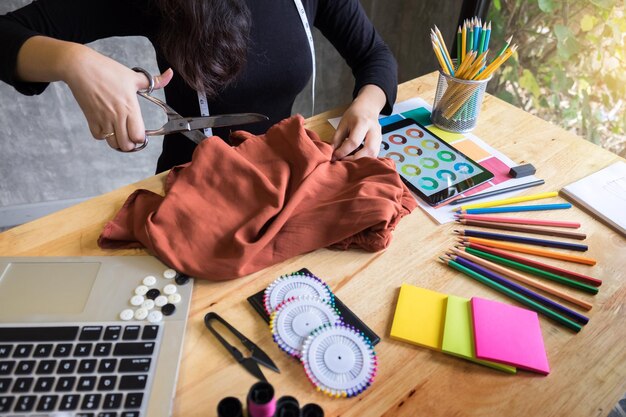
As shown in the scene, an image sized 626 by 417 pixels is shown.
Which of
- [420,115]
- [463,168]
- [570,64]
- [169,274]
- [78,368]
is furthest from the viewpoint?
[570,64]

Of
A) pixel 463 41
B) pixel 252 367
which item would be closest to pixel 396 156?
pixel 463 41

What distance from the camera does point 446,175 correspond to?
0.73 metres

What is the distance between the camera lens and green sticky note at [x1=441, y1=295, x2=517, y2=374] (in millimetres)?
478

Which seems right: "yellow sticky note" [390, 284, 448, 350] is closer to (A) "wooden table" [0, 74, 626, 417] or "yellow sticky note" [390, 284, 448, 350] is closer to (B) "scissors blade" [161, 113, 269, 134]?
(A) "wooden table" [0, 74, 626, 417]

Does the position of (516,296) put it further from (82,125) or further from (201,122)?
(82,125)

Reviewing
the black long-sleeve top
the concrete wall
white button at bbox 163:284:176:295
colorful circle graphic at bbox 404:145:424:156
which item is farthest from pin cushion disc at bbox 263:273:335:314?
the concrete wall

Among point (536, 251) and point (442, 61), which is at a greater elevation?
point (442, 61)

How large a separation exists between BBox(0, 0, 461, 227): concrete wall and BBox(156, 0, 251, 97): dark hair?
2.21ft

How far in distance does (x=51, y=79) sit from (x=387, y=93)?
0.56m

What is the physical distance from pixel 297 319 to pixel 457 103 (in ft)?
1.73

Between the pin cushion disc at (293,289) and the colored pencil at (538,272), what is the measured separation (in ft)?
0.73

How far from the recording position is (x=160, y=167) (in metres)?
0.96

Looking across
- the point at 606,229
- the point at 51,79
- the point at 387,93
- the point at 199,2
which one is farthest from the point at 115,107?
the point at 606,229

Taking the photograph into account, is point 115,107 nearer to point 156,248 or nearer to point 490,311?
point 156,248
